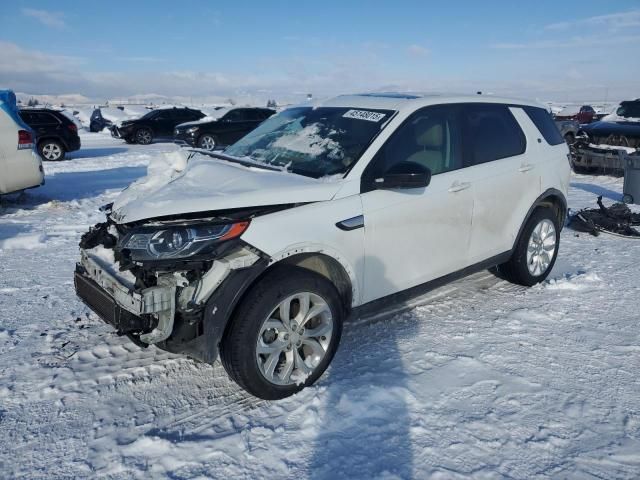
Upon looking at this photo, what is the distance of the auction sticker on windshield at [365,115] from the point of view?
12.1 feet

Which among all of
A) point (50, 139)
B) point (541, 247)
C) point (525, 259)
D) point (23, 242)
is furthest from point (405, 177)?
point (50, 139)

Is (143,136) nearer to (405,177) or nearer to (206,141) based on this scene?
(206,141)

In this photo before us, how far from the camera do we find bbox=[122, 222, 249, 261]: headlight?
2721 millimetres

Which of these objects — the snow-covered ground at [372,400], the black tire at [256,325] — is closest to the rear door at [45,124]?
the snow-covered ground at [372,400]

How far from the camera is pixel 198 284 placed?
2.77 metres

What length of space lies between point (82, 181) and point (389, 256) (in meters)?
9.61

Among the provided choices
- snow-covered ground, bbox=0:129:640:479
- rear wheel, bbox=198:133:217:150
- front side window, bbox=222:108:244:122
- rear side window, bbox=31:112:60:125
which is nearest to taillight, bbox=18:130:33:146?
snow-covered ground, bbox=0:129:640:479

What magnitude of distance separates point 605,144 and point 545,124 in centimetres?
902

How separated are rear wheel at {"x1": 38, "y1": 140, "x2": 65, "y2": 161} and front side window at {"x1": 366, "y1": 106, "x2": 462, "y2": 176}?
1400cm

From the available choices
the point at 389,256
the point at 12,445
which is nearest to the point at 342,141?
the point at 389,256

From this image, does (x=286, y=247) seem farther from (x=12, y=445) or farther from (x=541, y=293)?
(x=541, y=293)

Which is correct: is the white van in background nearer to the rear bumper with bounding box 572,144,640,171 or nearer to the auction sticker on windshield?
the auction sticker on windshield

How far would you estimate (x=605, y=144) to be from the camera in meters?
12.5

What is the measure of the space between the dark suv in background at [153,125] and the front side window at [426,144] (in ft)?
61.4
